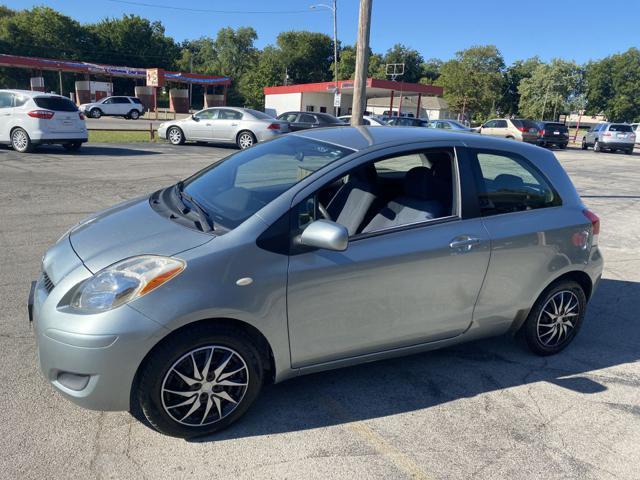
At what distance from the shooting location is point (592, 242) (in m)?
3.95

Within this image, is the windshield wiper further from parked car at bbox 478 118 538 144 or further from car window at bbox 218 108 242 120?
parked car at bbox 478 118 538 144

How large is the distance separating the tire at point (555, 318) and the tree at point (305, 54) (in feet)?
326

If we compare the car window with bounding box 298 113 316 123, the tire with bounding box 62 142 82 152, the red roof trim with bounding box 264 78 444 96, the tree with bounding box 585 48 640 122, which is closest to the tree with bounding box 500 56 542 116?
the tree with bounding box 585 48 640 122

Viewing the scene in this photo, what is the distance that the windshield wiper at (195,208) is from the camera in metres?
2.92

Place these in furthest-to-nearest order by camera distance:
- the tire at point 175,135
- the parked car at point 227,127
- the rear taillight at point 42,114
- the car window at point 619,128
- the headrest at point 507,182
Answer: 1. the car window at point 619,128
2. the tire at point 175,135
3. the parked car at point 227,127
4. the rear taillight at point 42,114
5. the headrest at point 507,182

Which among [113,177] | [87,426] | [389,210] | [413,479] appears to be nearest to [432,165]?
[389,210]

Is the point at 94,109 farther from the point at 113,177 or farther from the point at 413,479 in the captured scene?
the point at 413,479

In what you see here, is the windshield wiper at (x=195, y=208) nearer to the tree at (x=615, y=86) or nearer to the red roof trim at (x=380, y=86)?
the red roof trim at (x=380, y=86)

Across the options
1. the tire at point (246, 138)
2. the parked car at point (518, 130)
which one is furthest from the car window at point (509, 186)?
the parked car at point (518, 130)

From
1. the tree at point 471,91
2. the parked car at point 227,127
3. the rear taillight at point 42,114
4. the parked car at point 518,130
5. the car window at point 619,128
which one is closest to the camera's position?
the rear taillight at point 42,114

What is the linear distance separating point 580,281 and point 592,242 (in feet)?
1.05

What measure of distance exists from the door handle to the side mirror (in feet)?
2.92

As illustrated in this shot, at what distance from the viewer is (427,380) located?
3.52 metres

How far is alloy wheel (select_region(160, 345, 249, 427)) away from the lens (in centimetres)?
266
